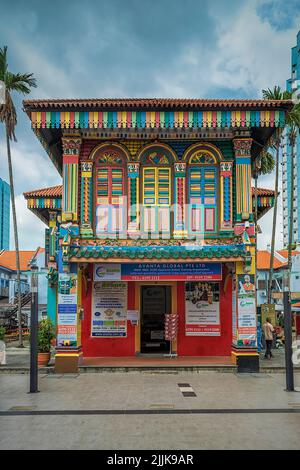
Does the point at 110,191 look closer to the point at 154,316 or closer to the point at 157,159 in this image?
the point at 157,159

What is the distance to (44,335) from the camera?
48.6 ft

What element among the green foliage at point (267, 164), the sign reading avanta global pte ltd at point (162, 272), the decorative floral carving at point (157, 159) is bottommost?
the sign reading avanta global pte ltd at point (162, 272)

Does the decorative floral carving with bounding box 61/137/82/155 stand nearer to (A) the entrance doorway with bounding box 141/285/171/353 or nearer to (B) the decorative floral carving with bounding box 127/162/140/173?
(B) the decorative floral carving with bounding box 127/162/140/173

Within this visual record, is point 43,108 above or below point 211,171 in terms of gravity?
above

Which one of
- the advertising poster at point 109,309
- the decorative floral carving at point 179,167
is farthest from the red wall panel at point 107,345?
the decorative floral carving at point 179,167

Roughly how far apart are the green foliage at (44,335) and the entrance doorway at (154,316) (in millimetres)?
3119

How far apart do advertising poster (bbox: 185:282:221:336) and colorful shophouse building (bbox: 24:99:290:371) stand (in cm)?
3

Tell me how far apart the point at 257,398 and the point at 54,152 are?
409 inches

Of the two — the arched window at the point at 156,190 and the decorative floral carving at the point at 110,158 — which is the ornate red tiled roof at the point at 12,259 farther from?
the arched window at the point at 156,190

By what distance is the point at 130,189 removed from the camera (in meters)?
14.9

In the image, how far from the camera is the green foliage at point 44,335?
14.7 metres
